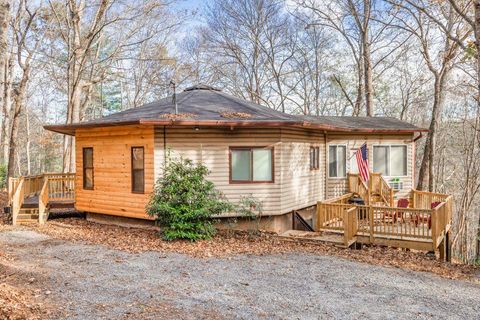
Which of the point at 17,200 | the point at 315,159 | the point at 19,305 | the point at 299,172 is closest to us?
the point at 19,305

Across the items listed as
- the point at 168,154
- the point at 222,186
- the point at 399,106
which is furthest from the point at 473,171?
the point at 168,154

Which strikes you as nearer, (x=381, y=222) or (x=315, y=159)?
(x=381, y=222)

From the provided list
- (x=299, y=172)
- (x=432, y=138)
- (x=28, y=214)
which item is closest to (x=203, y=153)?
(x=299, y=172)

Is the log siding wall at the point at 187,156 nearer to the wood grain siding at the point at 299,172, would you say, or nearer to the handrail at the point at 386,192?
the wood grain siding at the point at 299,172

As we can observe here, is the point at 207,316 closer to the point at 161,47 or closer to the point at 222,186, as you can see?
the point at 222,186

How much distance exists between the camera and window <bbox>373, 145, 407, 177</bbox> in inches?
579

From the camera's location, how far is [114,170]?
11.1 m

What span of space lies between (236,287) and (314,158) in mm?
7691

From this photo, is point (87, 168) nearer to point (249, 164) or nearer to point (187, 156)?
point (187, 156)

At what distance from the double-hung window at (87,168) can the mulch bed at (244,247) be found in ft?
5.60

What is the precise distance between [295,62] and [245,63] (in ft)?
13.2

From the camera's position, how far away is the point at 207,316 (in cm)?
480

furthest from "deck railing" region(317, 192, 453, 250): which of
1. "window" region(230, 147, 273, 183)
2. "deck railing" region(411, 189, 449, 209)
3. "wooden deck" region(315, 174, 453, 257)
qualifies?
"deck railing" region(411, 189, 449, 209)

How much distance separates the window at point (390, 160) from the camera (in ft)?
48.2
